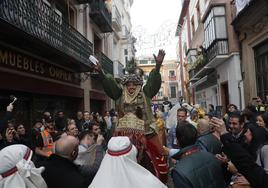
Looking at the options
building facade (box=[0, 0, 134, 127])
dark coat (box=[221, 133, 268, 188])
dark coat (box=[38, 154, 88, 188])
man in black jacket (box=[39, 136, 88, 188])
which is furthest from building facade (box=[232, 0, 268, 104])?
dark coat (box=[38, 154, 88, 188])

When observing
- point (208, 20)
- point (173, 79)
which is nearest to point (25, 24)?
point (208, 20)

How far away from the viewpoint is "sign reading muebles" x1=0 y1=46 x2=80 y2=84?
26.4 ft

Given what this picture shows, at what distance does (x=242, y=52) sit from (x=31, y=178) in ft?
48.4

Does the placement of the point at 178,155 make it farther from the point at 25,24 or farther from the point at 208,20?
the point at 208,20

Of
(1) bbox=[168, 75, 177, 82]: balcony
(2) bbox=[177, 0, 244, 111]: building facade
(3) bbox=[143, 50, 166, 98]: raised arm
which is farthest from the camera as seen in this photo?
(1) bbox=[168, 75, 177, 82]: balcony

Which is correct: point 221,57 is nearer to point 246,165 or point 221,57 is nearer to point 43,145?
point 43,145

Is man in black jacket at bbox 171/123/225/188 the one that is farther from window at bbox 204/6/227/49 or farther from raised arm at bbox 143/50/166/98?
window at bbox 204/6/227/49

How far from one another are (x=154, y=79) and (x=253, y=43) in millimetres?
10818

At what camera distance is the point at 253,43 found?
14.1 metres

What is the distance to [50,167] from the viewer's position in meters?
2.84

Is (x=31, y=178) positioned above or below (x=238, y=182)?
above

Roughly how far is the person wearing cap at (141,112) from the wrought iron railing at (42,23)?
354 cm

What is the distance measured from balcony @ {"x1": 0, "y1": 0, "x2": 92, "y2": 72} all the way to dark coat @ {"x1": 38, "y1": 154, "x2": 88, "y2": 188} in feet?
15.4

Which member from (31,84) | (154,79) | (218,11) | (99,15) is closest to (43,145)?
(154,79)
